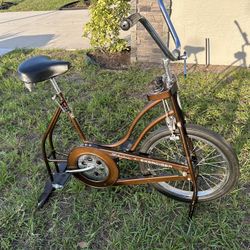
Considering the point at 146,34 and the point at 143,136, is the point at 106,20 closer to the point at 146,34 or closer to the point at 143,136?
the point at 146,34

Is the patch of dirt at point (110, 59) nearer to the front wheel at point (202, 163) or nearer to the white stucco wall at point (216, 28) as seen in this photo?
the white stucco wall at point (216, 28)

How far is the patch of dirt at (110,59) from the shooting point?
4.18 meters

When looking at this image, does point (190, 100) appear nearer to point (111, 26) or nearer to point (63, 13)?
point (111, 26)

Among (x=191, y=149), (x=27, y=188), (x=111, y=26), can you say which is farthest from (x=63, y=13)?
(x=191, y=149)

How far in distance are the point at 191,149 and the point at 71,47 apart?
371 cm

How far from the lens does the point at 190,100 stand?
3.20 metres

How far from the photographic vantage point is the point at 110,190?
89.1 inches

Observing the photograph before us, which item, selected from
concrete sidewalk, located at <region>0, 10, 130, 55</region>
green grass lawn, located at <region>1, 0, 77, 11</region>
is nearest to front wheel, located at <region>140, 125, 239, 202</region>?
concrete sidewalk, located at <region>0, 10, 130, 55</region>

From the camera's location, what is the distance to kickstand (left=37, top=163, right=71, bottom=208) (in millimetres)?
2201

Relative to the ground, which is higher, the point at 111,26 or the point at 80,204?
the point at 111,26

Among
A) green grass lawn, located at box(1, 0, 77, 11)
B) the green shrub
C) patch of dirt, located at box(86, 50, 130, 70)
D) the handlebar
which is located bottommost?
patch of dirt, located at box(86, 50, 130, 70)

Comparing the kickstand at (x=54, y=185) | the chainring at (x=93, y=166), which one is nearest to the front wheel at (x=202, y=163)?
the chainring at (x=93, y=166)

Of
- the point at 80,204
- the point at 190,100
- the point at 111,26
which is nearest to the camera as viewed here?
the point at 80,204

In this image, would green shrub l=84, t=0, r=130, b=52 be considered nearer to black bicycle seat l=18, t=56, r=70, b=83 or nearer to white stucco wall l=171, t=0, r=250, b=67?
white stucco wall l=171, t=0, r=250, b=67
